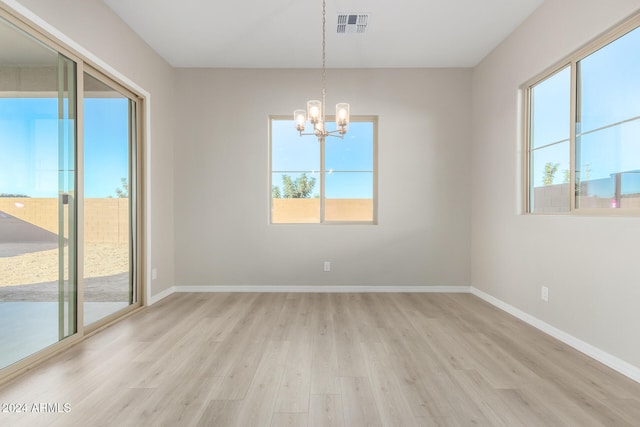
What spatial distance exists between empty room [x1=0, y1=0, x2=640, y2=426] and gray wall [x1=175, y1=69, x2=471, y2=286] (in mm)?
29

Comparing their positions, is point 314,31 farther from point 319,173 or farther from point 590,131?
point 590,131

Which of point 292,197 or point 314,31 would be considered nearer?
point 314,31

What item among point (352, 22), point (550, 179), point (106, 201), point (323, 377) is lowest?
point (323, 377)

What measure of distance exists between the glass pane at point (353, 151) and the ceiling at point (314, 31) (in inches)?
32.3

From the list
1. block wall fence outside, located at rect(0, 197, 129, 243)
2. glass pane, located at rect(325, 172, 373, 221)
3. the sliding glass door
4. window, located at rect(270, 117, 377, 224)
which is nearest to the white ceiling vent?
window, located at rect(270, 117, 377, 224)

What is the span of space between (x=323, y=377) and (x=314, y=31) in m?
3.24

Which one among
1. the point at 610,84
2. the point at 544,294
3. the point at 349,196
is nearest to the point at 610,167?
the point at 610,84

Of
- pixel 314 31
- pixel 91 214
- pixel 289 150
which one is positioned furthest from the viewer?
pixel 289 150

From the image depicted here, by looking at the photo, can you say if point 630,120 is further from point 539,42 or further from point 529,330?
point 529,330

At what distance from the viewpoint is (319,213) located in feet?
14.8

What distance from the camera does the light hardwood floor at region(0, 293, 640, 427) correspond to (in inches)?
67.1

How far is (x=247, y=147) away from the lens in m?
4.36

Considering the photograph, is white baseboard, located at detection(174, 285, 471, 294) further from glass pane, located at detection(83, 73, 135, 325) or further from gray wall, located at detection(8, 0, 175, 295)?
glass pane, located at detection(83, 73, 135, 325)

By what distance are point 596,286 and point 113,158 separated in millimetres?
4242
